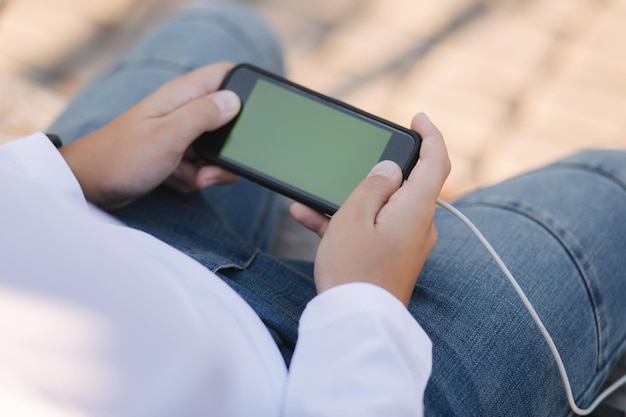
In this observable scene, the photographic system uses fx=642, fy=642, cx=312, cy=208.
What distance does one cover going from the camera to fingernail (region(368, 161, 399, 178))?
61cm

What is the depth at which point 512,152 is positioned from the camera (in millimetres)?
1251

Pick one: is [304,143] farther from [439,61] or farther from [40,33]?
[40,33]

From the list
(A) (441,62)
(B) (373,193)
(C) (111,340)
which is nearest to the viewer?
(C) (111,340)

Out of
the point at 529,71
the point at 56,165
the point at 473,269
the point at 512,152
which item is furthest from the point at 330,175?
the point at 529,71

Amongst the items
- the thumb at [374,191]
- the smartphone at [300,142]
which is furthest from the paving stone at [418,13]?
the thumb at [374,191]

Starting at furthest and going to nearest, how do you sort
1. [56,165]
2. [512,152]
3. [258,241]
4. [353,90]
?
1. [353,90]
2. [512,152]
3. [258,241]
4. [56,165]

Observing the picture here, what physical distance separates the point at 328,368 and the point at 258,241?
447 mm

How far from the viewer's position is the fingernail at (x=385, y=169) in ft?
1.99

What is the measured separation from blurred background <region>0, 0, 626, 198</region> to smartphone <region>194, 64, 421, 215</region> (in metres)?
0.51

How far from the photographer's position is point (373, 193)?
0.56 m

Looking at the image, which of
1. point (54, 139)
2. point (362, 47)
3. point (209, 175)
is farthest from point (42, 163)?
point (362, 47)

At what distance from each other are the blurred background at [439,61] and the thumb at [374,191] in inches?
22.4

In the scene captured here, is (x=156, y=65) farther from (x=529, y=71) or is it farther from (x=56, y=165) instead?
(x=529, y=71)

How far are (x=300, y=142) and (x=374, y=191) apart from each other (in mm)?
167
